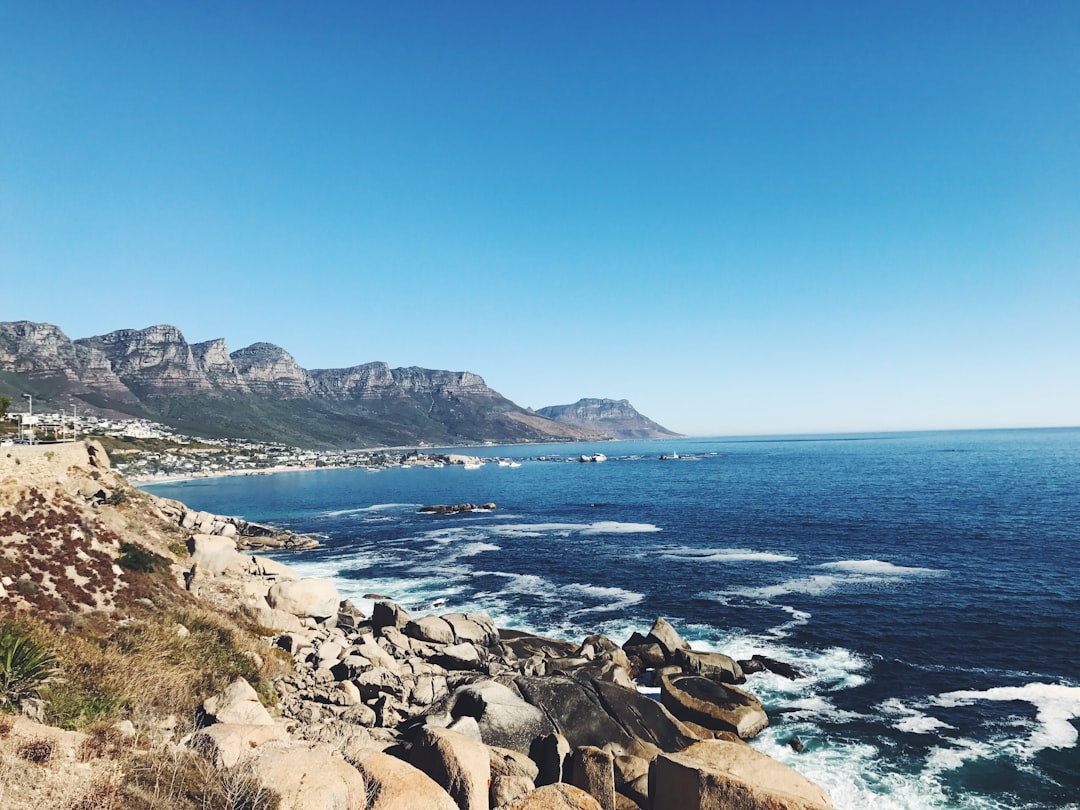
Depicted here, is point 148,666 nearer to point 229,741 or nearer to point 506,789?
point 229,741

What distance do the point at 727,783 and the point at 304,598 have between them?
28167 mm

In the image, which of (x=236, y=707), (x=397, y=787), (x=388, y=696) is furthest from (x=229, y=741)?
(x=388, y=696)

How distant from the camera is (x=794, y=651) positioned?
33.1 m

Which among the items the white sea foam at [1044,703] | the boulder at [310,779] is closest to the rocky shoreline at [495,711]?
the boulder at [310,779]

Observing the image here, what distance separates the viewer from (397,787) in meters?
11.1

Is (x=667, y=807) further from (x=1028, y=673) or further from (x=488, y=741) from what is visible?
(x=1028, y=673)

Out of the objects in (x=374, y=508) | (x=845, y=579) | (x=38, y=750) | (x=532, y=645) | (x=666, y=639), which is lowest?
(x=374, y=508)

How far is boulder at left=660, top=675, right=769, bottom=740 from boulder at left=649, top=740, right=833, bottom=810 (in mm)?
12150

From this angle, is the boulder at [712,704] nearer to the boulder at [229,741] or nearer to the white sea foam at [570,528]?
the boulder at [229,741]

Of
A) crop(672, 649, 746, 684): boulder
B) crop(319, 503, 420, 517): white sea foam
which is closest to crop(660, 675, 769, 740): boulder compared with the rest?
crop(672, 649, 746, 684): boulder

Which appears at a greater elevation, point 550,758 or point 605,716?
point 550,758

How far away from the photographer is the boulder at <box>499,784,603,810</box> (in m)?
11.9

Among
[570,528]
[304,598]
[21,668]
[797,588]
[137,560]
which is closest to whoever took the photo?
[21,668]

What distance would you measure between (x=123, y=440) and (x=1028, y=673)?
224826 millimetres
